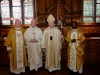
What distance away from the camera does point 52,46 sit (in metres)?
7.86

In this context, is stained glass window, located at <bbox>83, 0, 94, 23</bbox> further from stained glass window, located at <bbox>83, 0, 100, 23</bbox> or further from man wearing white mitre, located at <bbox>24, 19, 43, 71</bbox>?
man wearing white mitre, located at <bbox>24, 19, 43, 71</bbox>

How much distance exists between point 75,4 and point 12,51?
200 inches

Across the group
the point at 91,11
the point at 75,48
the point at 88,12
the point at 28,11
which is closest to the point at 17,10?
the point at 28,11

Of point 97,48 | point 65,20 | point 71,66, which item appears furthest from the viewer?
point 65,20

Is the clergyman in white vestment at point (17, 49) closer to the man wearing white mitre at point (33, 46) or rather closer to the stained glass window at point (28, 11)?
the man wearing white mitre at point (33, 46)

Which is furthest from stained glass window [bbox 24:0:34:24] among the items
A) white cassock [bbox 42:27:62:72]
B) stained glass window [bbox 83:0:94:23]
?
white cassock [bbox 42:27:62:72]

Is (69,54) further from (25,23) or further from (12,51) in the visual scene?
(25,23)

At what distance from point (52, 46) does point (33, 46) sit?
0.66 meters

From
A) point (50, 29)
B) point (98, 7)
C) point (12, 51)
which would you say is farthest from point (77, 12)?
point (12, 51)

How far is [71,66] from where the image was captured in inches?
294

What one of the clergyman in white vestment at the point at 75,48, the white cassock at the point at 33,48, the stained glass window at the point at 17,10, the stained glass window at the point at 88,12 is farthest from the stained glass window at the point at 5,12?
the clergyman in white vestment at the point at 75,48

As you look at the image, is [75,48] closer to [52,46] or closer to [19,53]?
[52,46]

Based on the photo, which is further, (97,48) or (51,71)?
(97,48)

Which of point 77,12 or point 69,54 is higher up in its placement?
point 77,12
